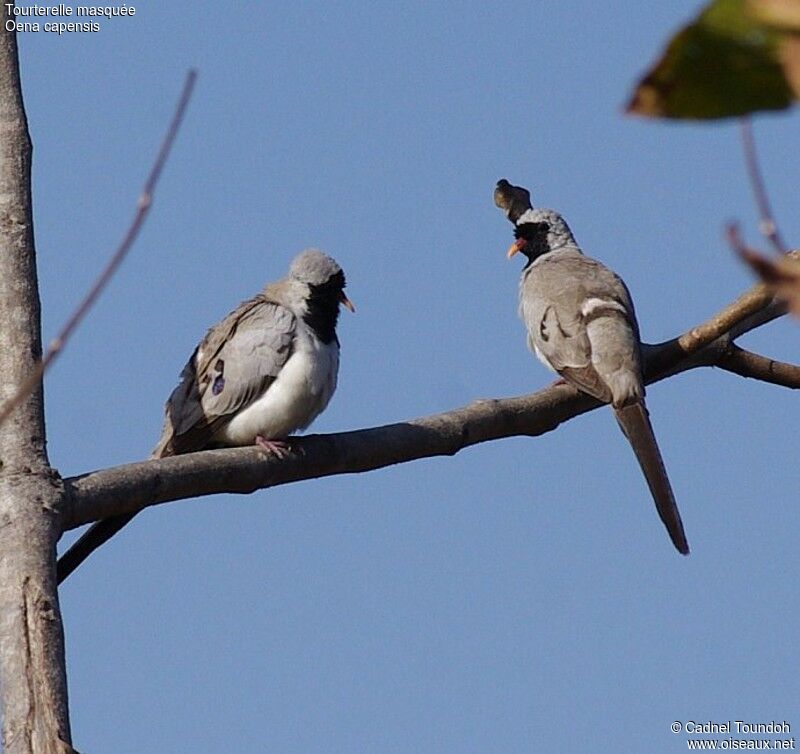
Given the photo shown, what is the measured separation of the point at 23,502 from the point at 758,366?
3.98 m

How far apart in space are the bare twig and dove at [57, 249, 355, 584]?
213 centimetres

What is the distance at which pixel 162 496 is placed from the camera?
4.61m

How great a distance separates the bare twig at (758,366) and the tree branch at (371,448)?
1.8 inches

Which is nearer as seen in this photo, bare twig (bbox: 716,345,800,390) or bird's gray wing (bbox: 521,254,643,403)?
bare twig (bbox: 716,345,800,390)

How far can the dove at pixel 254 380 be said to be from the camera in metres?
6.94

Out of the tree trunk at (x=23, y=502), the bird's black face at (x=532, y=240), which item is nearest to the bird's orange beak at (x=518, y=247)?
the bird's black face at (x=532, y=240)

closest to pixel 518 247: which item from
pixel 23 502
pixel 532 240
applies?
pixel 532 240

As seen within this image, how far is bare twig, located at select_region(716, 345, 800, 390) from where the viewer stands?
6754 mm

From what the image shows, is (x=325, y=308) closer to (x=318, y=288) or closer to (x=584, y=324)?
(x=318, y=288)

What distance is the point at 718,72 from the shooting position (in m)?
0.82

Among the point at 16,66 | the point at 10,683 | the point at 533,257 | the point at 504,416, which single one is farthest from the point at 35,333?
the point at 533,257

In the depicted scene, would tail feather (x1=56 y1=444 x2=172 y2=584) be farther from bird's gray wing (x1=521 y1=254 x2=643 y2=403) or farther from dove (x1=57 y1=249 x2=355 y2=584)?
bird's gray wing (x1=521 y1=254 x2=643 y2=403)

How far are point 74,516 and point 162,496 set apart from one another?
1.18 ft

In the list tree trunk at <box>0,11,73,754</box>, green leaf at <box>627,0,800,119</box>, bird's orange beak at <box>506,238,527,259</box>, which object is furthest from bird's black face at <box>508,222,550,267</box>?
green leaf at <box>627,0,800,119</box>
